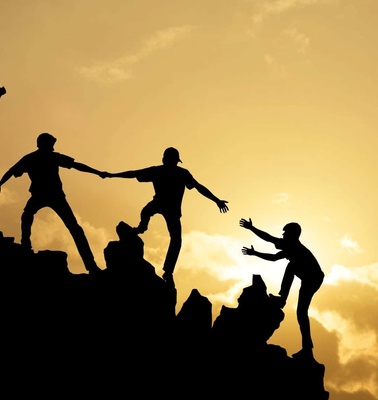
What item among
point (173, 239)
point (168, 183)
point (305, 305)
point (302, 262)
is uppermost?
point (168, 183)

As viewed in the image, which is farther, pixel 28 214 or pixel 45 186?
pixel 28 214

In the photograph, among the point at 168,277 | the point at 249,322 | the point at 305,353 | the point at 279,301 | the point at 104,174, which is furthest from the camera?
the point at 279,301

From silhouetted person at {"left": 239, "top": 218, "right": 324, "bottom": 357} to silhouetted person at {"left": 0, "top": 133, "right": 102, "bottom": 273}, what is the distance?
536 centimetres

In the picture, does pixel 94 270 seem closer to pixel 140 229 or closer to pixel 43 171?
pixel 140 229

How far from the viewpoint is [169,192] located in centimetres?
1995

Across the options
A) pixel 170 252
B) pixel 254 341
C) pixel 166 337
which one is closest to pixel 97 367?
pixel 166 337

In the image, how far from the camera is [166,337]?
19.6 metres

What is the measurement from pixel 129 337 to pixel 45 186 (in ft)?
17.3

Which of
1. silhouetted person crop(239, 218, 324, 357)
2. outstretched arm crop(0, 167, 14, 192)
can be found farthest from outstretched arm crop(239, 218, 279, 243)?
outstretched arm crop(0, 167, 14, 192)

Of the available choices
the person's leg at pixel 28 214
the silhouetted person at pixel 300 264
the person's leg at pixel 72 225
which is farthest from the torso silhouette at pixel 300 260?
the person's leg at pixel 28 214

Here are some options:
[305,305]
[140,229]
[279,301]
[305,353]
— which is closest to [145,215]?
[140,229]

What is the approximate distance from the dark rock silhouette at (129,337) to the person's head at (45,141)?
3.17 m

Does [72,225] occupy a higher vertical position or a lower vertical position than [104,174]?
lower

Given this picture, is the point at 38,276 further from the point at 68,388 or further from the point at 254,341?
the point at 254,341
